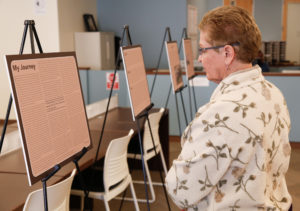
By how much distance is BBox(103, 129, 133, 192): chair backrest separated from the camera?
8.84 ft

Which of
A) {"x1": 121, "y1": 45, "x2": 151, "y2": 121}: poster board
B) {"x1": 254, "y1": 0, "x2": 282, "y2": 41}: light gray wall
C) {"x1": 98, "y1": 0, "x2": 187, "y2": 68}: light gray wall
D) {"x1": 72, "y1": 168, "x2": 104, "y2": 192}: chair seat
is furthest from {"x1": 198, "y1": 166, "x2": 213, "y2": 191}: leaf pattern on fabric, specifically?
{"x1": 254, "y1": 0, "x2": 282, "y2": 41}: light gray wall

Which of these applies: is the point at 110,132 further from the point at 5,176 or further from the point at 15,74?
the point at 15,74

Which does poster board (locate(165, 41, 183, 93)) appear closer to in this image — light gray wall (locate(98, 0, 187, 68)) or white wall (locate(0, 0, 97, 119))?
white wall (locate(0, 0, 97, 119))

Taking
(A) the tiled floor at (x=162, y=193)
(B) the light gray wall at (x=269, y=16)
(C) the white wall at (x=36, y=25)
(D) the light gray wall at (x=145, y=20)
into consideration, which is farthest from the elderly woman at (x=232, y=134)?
(B) the light gray wall at (x=269, y=16)

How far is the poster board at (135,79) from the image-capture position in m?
2.63

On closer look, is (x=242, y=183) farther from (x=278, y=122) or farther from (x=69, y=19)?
(x=69, y=19)

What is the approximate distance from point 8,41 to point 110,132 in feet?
11.6

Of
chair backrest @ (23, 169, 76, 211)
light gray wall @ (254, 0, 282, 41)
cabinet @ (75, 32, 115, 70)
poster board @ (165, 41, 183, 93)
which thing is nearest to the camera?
chair backrest @ (23, 169, 76, 211)

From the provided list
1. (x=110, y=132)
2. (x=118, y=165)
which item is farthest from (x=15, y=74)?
(x=110, y=132)

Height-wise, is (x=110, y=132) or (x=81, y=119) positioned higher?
(x=81, y=119)

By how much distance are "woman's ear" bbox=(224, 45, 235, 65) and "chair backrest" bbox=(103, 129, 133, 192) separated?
4.62ft

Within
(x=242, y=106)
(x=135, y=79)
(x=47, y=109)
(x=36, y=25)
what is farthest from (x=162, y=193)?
(x=36, y=25)

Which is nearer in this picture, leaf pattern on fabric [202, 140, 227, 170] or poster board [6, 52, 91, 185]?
leaf pattern on fabric [202, 140, 227, 170]

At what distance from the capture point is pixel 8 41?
20.6 feet
